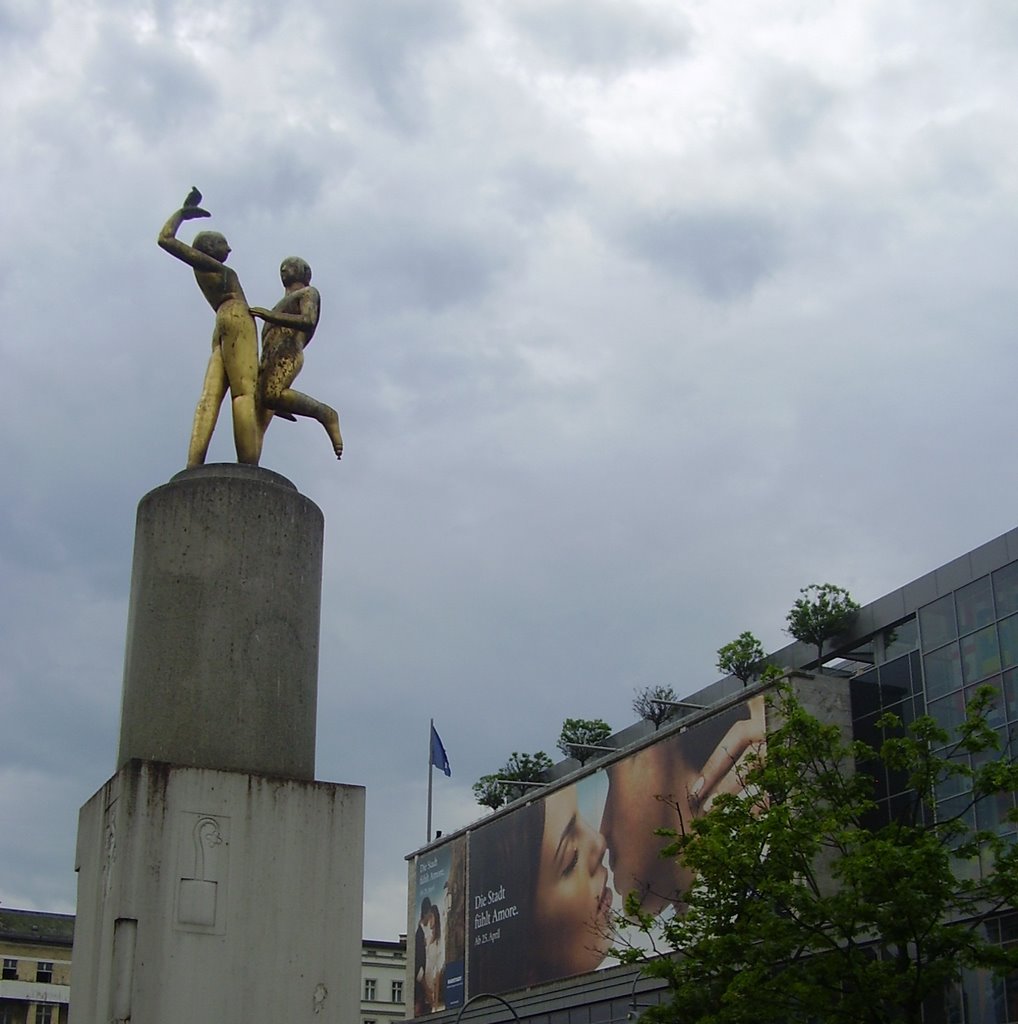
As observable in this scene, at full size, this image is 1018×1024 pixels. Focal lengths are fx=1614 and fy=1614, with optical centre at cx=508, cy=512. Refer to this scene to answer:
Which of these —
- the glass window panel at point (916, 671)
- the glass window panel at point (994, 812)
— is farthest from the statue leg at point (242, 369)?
the glass window panel at point (916, 671)

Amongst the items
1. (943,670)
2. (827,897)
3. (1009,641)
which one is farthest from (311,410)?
(943,670)

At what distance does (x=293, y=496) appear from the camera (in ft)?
36.8

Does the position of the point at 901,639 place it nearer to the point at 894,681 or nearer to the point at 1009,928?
the point at 894,681

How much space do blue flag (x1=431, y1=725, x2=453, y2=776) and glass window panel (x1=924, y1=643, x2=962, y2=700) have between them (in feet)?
93.3

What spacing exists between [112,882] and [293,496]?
2859 millimetres

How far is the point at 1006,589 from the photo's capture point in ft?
139

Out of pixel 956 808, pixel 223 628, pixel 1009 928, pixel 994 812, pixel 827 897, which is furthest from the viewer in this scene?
pixel 956 808

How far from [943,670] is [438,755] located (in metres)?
29.9

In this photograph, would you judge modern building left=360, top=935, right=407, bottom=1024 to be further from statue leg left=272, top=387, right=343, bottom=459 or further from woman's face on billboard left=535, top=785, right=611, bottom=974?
statue leg left=272, top=387, right=343, bottom=459

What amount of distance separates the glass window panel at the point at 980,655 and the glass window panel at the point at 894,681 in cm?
309

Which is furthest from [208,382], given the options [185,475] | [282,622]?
[282,622]

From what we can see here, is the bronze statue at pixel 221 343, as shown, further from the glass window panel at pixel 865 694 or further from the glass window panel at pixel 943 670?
the glass window panel at pixel 865 694

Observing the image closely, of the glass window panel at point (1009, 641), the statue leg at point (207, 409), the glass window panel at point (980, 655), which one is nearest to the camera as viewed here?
the statue leg at point (207, 409)

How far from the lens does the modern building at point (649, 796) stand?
42.2 metres
